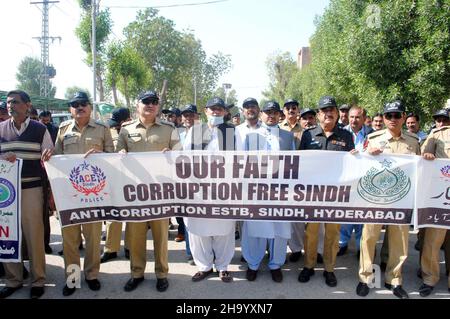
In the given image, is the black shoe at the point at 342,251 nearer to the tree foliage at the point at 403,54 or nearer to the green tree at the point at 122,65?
the tree foliage at the point at 403,54

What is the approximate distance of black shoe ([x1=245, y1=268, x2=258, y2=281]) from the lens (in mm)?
4129

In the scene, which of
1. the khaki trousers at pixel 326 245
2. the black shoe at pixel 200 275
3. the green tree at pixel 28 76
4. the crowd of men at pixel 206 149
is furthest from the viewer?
the green tree at pixel 28 76

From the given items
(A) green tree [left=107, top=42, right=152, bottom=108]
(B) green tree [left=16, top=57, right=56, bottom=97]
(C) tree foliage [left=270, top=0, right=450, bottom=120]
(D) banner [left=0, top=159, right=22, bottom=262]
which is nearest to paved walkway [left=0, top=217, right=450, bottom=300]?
(D) banner [left=0, top=159, right=22, bottom=262]

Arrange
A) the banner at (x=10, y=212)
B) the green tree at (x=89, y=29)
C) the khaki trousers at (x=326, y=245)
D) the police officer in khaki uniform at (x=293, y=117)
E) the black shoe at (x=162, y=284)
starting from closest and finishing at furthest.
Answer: the banner at (x=10, y=212) < the black shoe at (x=162, y=284) < the khaki trousers at (x=326, y=245) < the police officer in khaki uniform at (x=293, y=117) < the green tree at (x=89, y=29)

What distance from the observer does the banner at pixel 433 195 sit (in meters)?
3.70

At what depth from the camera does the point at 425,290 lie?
3801 millimetres

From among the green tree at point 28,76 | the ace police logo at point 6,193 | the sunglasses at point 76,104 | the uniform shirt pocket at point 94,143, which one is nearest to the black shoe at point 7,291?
the ace police logo at point 6,193

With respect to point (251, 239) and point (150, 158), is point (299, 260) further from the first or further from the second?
point (150, 158)

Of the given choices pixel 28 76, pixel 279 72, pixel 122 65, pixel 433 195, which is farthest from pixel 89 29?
pixel 28 76

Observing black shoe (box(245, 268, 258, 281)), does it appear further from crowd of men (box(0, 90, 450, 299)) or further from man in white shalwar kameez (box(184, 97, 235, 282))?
man in white shalwar kameez (box(184, 97, 235, 282))

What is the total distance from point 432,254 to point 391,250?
0.44m

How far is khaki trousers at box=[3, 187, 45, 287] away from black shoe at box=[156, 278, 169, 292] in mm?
1260

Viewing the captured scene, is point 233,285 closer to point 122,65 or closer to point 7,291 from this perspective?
point 7,291

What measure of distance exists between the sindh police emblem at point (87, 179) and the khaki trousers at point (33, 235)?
16.1 inches
